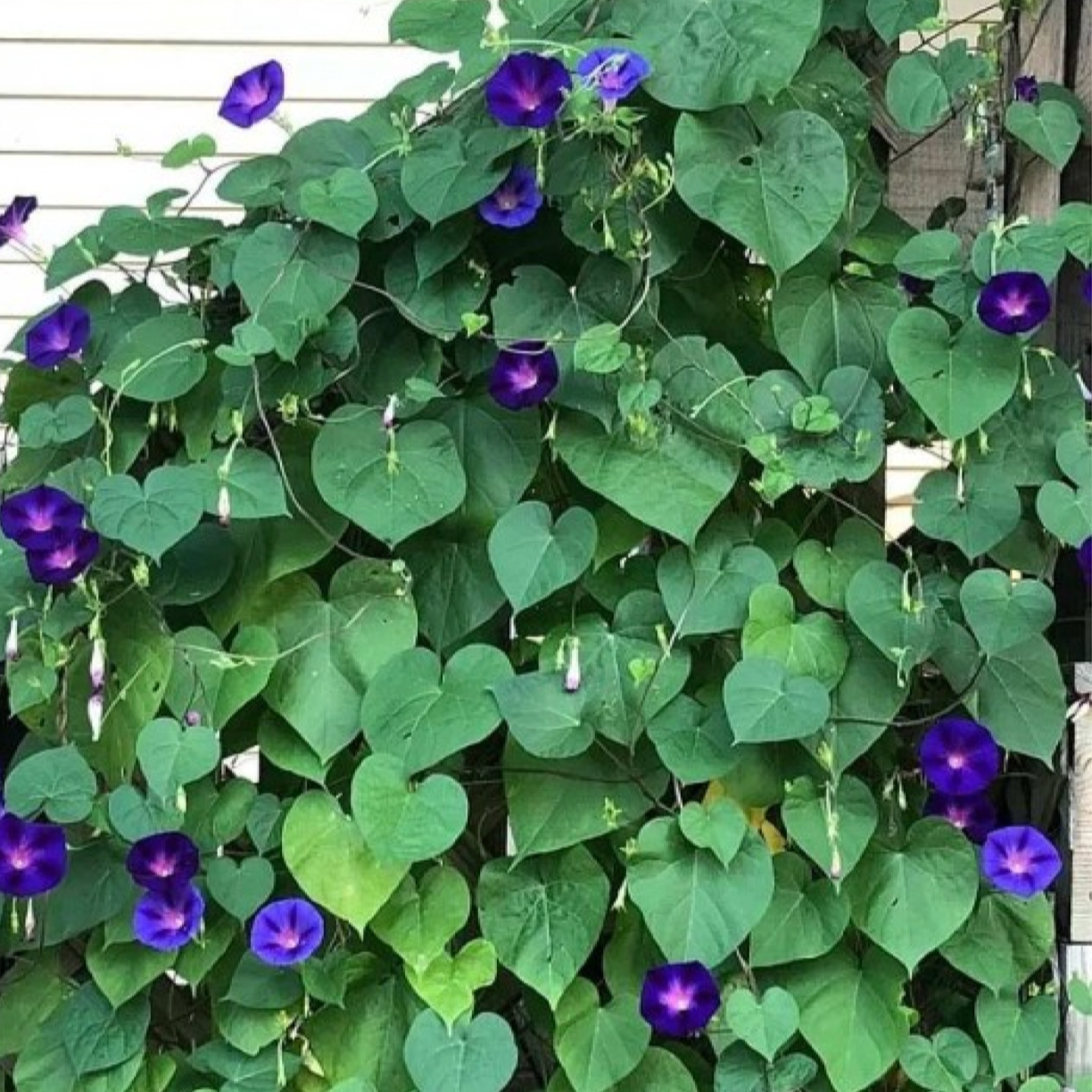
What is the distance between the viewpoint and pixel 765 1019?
4.17 feet

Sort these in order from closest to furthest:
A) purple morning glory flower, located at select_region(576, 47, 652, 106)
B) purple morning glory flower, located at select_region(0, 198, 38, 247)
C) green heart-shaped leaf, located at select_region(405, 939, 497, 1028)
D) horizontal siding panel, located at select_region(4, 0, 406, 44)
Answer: purple morning glory flower, located at select_region(576, 47, 652, 106), green heart-shaped leaf, located at select_region(405, 939, 497, 1028), purple morning glory flower, located at select_region(0, 198, 38, 247), horizontal siding panel, located at select_region(4, 0, 406, 44)

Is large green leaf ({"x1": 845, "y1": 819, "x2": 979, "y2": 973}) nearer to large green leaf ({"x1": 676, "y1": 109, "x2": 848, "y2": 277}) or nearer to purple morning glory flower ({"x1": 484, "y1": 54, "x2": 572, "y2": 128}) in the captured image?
large green leaf ({"x1": 676, "y1": 109, "x2": 848, "y2": 277})

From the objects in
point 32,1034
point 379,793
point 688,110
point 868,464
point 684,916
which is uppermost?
point 688,110

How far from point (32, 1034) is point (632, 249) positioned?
0.93 metres

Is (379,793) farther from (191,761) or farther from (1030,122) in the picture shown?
(1030,122)

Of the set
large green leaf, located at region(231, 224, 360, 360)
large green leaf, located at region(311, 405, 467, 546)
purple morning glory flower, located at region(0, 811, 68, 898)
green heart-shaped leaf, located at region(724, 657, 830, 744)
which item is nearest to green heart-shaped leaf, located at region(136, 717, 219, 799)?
purple morning glory flower, located at region(0, 811, 68, 898)

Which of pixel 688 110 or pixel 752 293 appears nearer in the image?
pixel 688 110

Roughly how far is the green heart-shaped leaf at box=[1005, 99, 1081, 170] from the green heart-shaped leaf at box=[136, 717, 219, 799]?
0.89 metres

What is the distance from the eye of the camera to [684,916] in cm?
126

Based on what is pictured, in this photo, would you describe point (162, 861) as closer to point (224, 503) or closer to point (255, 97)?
point (224, 503)

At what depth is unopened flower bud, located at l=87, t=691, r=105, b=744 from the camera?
1299 millimetres

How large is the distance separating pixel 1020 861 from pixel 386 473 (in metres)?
0.65

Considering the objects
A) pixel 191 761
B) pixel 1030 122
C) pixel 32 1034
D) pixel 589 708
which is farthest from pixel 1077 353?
pixel 32 1034

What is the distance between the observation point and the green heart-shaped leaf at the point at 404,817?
1239 mm
